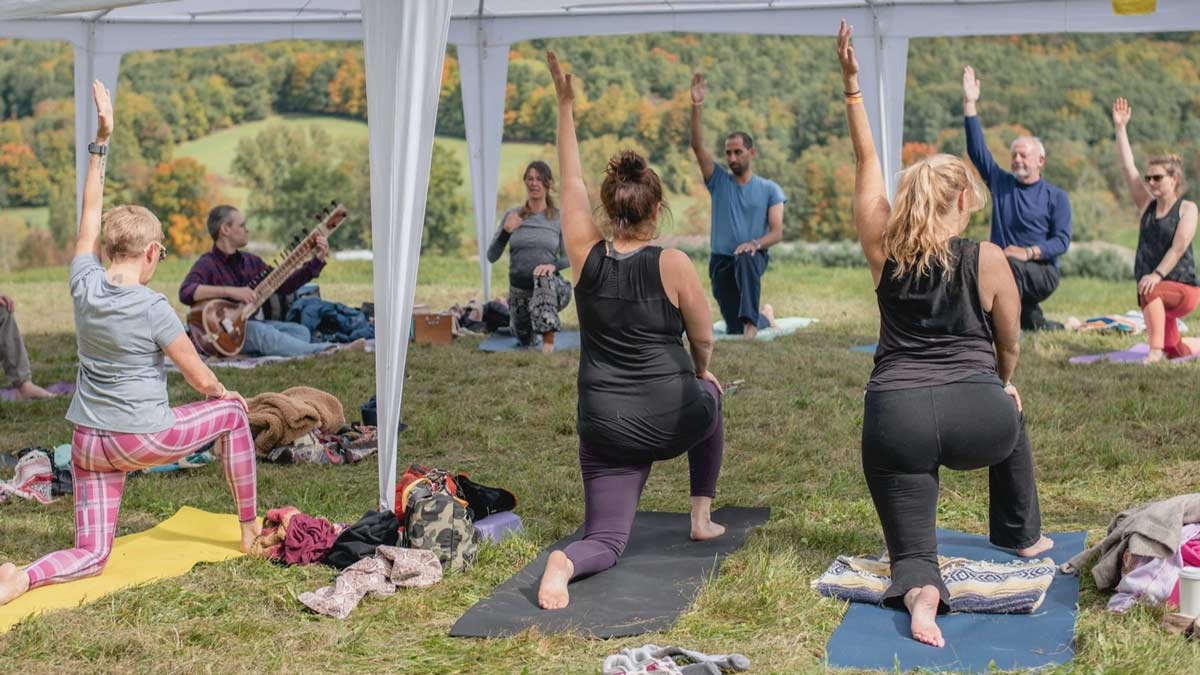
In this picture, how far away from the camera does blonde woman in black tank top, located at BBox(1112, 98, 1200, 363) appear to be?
7.80m

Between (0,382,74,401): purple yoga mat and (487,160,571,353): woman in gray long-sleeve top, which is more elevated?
(487,160,571,353): woman in gray long-sleeve top

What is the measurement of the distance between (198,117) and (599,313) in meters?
16.5

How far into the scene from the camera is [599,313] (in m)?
4.17

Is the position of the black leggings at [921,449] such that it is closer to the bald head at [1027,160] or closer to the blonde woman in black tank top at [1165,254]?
the blonde woman in black tank top at [1165,254]

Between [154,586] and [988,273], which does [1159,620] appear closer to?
[988,273]

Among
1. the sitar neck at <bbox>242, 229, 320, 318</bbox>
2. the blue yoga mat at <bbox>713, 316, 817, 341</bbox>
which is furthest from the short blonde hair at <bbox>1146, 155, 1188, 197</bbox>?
the sitar neck at <bbox>242, 229, 320, 318</bbox>

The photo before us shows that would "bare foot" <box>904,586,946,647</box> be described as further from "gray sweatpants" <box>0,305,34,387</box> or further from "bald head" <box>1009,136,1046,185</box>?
"gray sweatpants" <box>0,305,34,387</box>

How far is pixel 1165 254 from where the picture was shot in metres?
7.96

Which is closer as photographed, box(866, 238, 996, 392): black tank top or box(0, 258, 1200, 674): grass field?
box(0, 258, 1200, 674): grass field

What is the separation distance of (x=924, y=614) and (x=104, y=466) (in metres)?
2.48

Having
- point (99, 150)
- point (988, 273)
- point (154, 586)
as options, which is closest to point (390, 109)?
point (99, 150)

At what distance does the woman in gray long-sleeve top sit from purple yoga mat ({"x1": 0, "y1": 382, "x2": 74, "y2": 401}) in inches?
108

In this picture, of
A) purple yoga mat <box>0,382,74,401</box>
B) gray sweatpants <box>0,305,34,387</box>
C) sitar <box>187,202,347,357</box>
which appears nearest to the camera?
gray sweatpants <box>0,305,34,387</box>

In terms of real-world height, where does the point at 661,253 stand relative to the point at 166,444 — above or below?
above
